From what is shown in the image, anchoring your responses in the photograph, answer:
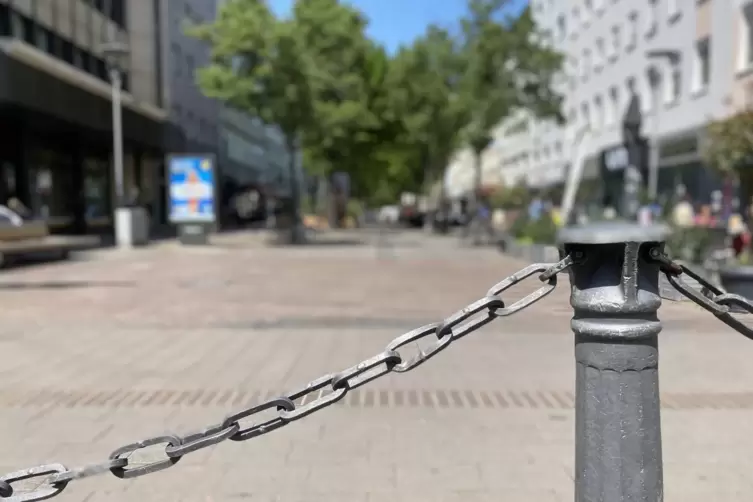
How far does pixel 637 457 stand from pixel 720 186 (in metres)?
24.4

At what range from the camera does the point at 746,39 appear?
2369 centimetres

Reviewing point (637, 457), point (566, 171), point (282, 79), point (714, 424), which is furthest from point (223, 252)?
point (566, 171)

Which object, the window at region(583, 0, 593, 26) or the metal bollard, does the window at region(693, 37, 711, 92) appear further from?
the metal bollard

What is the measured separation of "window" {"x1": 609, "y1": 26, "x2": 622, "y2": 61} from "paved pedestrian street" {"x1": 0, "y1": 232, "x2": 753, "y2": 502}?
1135 inches

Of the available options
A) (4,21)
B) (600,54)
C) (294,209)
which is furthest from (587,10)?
(4,21)

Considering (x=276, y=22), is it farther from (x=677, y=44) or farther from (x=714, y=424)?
(x=714, y=424)

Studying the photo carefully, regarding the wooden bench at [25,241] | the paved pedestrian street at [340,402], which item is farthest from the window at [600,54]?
the paved pedestrian street at [340,402]

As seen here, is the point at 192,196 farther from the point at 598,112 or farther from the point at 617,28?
the point at 598,112

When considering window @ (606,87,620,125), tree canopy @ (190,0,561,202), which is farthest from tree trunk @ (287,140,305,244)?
window @ (606,87,620,125)

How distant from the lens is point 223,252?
2242 centimetres

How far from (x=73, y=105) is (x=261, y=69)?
6706 mm

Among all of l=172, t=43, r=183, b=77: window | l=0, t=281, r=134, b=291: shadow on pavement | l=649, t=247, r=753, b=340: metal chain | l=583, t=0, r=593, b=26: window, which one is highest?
l=583, t=0, r=593, b=26: window

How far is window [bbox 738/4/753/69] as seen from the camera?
23344 millimetres

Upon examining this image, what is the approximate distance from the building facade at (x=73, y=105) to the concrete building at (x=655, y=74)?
15.8 meters
